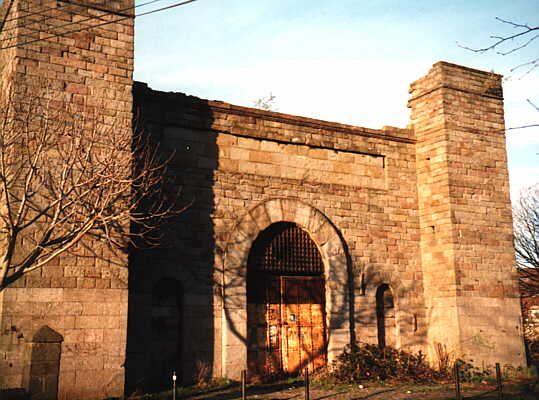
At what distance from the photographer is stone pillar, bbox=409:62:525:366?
14828 millimetres

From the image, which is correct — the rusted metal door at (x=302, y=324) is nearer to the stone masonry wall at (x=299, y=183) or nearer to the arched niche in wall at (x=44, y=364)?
the stone masonry wall at (x=299, y=183)

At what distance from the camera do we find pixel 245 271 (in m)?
13.0

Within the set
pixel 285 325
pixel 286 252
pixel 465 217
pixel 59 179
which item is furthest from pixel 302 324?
pixel 59 179

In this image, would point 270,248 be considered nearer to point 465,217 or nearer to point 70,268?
point 70,268

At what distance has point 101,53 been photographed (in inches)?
454

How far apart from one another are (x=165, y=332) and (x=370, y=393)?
4.22 m

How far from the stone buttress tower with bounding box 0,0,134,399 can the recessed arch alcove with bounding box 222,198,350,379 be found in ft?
8.45

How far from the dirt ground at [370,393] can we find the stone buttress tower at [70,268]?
1973 millimetres

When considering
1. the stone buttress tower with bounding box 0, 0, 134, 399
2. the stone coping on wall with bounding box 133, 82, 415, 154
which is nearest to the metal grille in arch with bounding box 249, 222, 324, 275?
the stone coping on wall with bounding box 133, 82, 415, 154

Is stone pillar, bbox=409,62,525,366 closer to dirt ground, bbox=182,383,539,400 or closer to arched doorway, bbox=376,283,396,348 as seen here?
arched doorway, bbox=376,283,396,348

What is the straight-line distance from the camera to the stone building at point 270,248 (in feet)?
34.4

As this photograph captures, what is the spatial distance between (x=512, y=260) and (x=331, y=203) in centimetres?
523

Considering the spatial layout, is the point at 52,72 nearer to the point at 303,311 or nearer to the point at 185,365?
the point at 185,365

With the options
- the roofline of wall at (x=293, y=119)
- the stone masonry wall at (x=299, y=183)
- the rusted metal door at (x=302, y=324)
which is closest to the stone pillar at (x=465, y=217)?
the stone masonry wall at (x=299, y=183)
